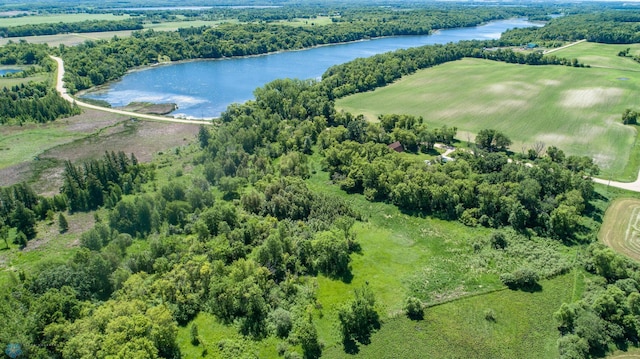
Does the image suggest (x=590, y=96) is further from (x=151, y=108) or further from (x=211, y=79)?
(x=151, y=108)

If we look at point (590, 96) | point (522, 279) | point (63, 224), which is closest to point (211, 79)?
point (63, 224)

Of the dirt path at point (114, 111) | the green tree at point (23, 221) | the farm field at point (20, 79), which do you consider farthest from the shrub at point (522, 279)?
the farm field at point (20, 79)

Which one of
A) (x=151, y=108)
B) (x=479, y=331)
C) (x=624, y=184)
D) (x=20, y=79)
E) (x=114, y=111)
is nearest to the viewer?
(x=479, y=331)

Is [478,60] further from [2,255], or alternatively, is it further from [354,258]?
[2,255]

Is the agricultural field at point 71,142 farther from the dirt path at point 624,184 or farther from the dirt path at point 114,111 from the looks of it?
the dirt path at point 624,184

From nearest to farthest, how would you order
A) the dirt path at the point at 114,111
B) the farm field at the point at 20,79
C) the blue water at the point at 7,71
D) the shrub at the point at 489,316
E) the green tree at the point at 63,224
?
the shrub at the point at 489,316, the green tree at the point at 63,224, the dirt path at the point at 114,111, the farm field at the point at 20,79, the blue water at the point at 7,71

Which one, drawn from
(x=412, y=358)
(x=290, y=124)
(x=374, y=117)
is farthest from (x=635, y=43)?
(x=412, y=358)
